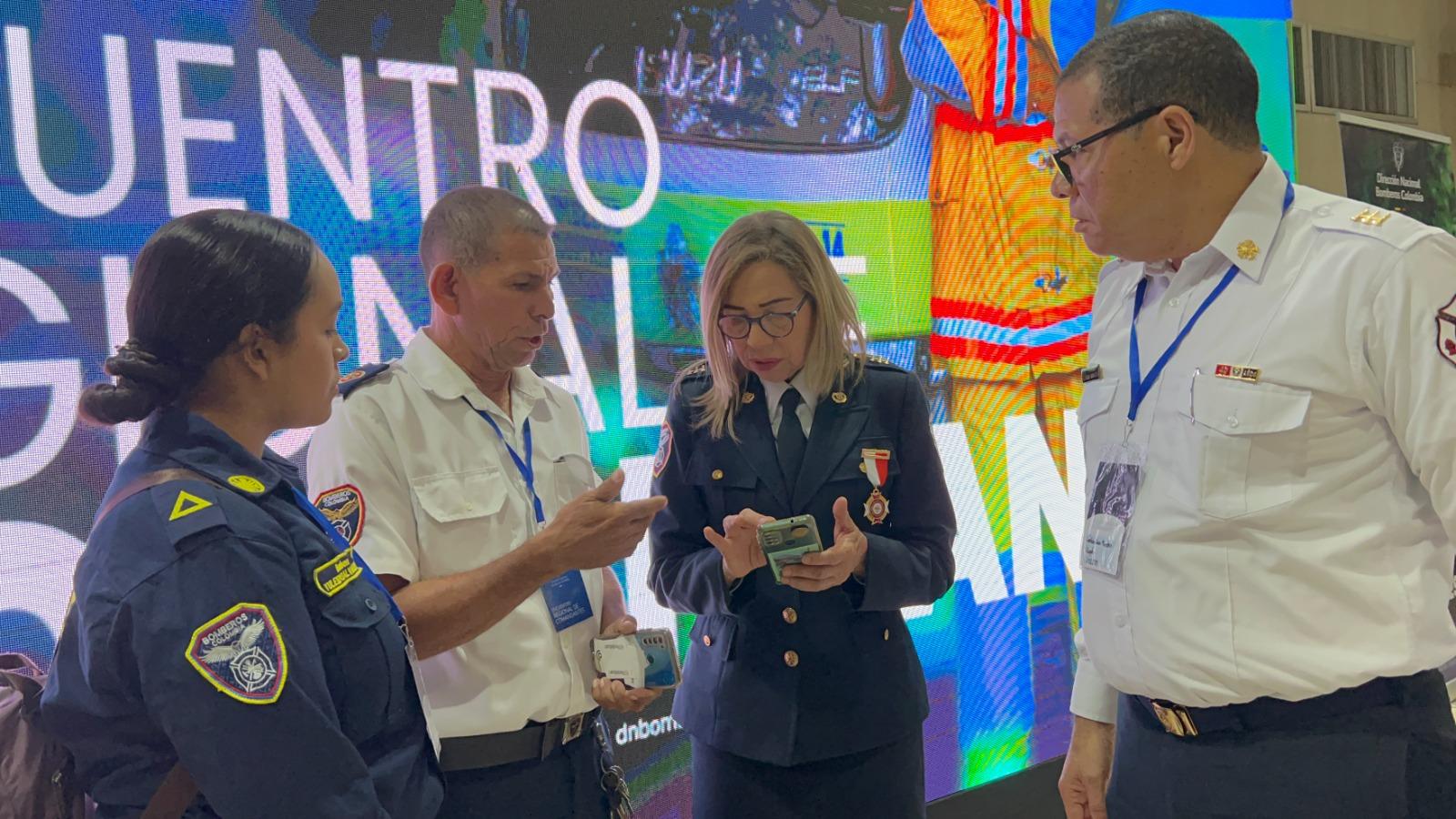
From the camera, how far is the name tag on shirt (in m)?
1.92

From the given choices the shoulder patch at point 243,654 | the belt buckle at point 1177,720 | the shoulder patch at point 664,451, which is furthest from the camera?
the shoulder patch at point 664,451

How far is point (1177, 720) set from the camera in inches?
61.9

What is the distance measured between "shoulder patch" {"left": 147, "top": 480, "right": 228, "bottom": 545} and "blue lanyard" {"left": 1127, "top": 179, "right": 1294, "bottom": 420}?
1.35 m

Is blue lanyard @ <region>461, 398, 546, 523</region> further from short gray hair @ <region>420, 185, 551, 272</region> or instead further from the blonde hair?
the blonde hair

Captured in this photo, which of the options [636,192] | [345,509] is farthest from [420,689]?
[636,192]

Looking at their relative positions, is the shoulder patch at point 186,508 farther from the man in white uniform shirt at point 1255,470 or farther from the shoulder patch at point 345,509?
the man in white uniform shirt at point 1255,470

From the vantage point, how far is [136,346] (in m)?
1.29

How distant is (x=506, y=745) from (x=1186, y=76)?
5.04 ft

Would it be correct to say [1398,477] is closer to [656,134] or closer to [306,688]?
[306,688]

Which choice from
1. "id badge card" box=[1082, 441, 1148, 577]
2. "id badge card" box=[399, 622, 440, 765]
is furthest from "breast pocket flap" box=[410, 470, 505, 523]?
"id badge card" box=[1082, 441, 1148, 577]

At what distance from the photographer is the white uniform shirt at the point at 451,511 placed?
1.77 m

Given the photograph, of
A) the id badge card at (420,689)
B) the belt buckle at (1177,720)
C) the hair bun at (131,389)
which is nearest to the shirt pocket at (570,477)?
the id badge card at (420,689)

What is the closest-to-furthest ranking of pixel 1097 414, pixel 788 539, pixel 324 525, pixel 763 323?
pixel 324 525, pixel 1097 414, pixel 788 539, pixel 763 323

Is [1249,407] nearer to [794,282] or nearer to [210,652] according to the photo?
[794,282]
